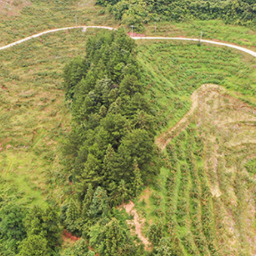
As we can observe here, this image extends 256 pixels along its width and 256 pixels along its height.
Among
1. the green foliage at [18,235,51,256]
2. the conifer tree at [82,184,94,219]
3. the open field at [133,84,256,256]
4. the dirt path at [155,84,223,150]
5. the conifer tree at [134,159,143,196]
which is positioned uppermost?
the conifer tree at [134,159,143,196]

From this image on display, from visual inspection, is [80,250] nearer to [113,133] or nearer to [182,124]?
[113,133]

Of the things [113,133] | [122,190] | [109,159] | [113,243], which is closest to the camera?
[113,243]

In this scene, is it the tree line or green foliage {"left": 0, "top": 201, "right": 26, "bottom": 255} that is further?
green foliage {"left": 0, "top": 201, "right": 26, "bottom": 255}

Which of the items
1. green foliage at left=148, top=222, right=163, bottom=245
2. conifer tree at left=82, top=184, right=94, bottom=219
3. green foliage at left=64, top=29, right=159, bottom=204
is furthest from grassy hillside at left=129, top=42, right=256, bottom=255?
conifer tree at left=82, top=184, right=94, bottom=219

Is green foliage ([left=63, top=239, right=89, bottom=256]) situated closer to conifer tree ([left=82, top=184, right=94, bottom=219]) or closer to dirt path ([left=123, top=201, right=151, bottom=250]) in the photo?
conifer tree ([left=82, top=184, right=94, bottom=219])

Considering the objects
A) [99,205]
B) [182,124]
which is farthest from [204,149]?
[99,205]

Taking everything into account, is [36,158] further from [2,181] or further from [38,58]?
[38,58]

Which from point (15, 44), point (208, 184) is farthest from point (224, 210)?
point (15, 44)

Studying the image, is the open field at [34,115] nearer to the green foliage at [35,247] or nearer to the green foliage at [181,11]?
the green foliage at [35,247]
